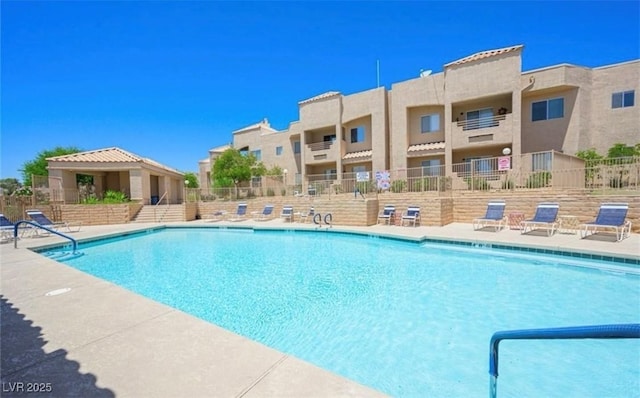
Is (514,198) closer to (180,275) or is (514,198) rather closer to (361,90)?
(180,275)

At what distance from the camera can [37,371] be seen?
8.18ft

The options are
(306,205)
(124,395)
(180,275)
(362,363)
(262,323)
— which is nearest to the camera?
(124,395)

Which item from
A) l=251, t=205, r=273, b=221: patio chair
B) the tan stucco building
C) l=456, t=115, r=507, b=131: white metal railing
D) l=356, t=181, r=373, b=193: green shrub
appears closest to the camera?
l=356, t=181, r=373, b=193: green shrub

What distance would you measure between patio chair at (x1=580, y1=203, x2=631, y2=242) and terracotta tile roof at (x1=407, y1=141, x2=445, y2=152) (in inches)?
444

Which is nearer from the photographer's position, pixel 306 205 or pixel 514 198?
pixel 514 198

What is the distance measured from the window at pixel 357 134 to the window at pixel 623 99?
15.6 m

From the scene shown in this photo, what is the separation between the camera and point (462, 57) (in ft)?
64.0

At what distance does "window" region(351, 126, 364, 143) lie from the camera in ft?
80.0

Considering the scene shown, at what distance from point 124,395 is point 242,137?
31.8 meters

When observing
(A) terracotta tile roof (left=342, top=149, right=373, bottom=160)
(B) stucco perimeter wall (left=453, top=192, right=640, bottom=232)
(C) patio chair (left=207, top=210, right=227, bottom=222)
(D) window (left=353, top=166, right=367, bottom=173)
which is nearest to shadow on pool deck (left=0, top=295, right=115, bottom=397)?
(B) stucco perimeter wall (left=453, top=192, right=640, bottom=232)

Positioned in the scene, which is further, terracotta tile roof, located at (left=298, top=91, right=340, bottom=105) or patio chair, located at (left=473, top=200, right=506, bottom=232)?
terracotta tile roof, located at (left=298, top=91, right=340, bottom=105)

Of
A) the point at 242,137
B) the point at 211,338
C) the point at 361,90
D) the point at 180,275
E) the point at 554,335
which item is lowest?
the point at 180,275

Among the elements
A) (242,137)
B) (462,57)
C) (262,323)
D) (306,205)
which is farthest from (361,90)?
(262,323)

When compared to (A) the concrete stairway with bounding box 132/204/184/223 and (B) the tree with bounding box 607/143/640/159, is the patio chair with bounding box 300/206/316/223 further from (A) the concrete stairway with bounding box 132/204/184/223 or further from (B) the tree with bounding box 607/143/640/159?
(B) the tree with bounding box 607/143/640/159
